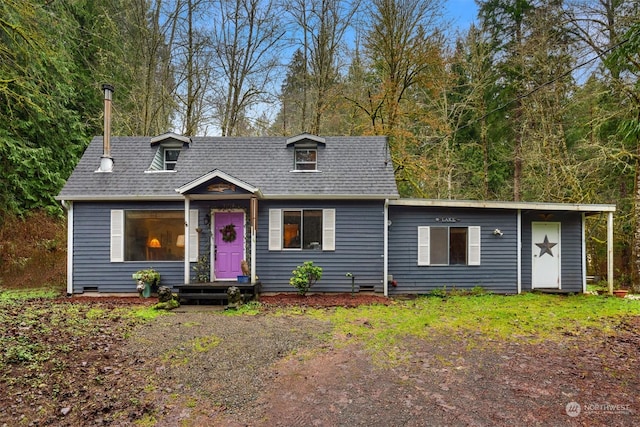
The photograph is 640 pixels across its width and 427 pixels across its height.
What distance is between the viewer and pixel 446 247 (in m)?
9.82

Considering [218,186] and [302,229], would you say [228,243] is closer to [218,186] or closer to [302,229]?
[218,186]

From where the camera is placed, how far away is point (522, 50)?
12.8 meters

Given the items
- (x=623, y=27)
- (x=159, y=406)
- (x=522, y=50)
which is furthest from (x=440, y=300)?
(x=522, y=50)

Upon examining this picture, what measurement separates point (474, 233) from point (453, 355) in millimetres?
5611

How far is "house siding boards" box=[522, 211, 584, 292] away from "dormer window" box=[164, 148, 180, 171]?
10396mm

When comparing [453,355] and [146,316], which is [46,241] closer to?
[146,316]

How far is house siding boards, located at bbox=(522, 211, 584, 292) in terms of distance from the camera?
9.96m

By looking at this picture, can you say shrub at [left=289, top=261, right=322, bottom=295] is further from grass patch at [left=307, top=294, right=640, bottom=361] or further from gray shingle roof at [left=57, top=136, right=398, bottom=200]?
gray shingle roof at [left=57, top=136, right=398, bottom=200]

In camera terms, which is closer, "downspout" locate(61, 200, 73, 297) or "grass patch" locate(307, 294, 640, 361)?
"grass patch" locate(307, 294, 640, 361)

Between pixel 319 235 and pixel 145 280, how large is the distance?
183 inches

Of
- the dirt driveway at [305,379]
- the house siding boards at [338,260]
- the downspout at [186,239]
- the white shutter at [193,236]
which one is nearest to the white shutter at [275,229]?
the house siding boards at [338,260]

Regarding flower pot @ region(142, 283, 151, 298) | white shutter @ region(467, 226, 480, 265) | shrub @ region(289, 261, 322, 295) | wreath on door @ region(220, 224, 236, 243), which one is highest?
wreath on door @ region(220, 224, 236, 243)

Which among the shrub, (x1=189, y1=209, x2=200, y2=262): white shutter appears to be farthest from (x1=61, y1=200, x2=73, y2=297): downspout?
the shrub

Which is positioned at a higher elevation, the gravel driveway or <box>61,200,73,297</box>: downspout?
<box>61,200,73,297</box>: downspout
